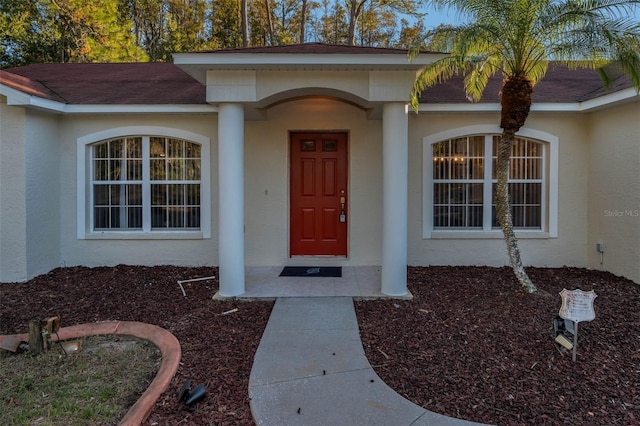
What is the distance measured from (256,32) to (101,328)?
1786 centimetres

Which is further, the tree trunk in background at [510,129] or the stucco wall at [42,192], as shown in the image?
the stucco wall at [42,192]

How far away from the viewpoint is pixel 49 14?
14.5 metres

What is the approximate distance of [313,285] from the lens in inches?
241

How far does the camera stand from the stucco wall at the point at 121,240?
286 inches

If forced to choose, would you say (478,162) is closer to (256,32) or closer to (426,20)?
(426,20)

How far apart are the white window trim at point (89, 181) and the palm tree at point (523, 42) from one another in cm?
403

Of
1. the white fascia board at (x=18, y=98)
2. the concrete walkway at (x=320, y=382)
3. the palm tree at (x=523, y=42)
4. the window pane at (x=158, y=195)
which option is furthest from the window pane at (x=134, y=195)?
the palm tree at (x=523, y=42)

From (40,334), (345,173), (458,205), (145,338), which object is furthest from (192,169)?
(458,205)

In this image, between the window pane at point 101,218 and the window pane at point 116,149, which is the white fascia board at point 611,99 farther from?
the window pane at point 101,218

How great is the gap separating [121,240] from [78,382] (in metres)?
4.46

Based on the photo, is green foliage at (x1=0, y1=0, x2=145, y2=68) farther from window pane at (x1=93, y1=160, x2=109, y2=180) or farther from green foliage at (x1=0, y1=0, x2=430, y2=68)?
window pane at (x1=93, y1=160, x2=109, y2=180)

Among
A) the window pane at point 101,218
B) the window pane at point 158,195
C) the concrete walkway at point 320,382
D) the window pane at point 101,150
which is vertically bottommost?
the concrete walkway at point 320,382

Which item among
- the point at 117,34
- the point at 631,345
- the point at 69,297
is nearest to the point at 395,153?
the point at 631,345

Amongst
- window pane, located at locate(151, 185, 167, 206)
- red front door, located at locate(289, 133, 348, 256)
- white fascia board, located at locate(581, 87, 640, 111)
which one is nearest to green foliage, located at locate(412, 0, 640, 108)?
white fascia board, located at locate(581, 87, 640, 111)
